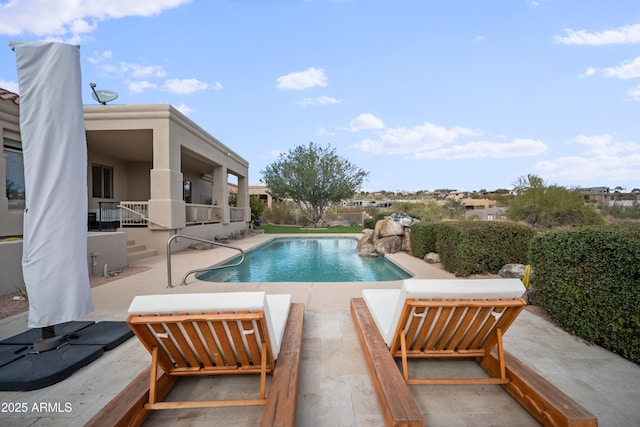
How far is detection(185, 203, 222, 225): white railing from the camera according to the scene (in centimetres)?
1200

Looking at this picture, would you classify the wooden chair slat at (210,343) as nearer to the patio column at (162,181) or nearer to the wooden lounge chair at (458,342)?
the wooden lounge chair at (458,342)

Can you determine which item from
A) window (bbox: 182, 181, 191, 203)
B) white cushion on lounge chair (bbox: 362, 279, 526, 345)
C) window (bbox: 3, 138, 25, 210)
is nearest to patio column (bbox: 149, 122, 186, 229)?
window (bbox: 3, 138, 25, 210)

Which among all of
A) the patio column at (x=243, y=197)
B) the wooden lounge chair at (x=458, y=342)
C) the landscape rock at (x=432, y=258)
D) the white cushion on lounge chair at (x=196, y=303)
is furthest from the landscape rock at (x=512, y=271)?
the patio column at (x=243, y=197)

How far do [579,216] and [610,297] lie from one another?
11.0 metres

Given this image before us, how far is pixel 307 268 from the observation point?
8.91 meters

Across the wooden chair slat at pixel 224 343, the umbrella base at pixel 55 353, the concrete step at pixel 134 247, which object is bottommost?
the umbrella base at pixel 55 353

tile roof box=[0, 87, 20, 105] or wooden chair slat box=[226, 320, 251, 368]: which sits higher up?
tile roof box=[0, 87, 20, 105]

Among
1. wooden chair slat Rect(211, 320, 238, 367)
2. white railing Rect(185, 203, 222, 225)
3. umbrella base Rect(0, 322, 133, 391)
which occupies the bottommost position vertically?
umbrella base Rect(0, 322, 133, 391)

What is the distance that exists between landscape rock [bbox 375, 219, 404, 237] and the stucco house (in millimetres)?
7215

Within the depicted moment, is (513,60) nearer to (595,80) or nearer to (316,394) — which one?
(595,80)

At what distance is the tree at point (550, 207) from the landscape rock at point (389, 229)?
5.51 metres

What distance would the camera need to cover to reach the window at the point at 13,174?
26.4ft

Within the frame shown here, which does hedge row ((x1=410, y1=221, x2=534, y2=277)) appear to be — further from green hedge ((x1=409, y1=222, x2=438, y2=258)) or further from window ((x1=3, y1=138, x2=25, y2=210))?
window ((x1=3, y1=138, x2=25, y2=210))

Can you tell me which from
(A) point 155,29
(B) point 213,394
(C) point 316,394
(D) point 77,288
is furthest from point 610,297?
(A) point 155,29
